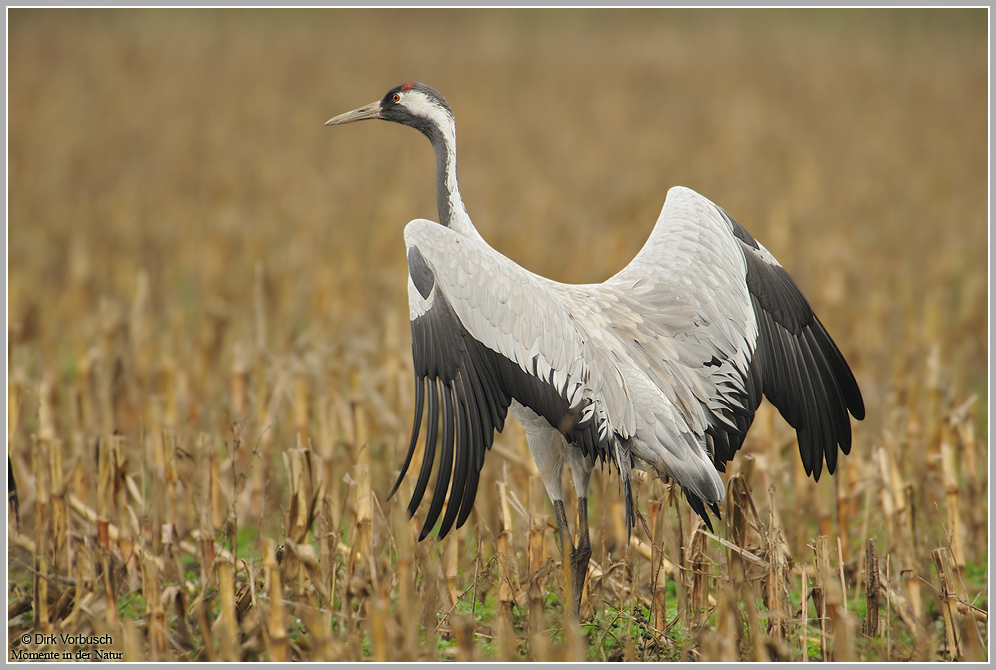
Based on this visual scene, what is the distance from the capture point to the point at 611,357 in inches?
132

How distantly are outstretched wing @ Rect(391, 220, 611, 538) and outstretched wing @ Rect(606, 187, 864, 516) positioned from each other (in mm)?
418

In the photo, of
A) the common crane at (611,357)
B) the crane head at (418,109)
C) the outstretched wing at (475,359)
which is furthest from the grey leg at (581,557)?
the crane head at (418,109)

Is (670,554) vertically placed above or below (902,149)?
below

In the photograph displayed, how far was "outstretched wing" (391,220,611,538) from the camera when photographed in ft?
10.1

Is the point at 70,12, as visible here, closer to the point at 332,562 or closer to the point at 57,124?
the point at 57,124

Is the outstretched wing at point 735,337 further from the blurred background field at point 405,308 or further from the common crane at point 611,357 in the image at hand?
the blurred background field at point 405,308

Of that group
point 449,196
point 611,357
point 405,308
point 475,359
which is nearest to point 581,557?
point 611,357

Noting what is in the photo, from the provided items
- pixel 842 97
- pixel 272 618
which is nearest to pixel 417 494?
pixel 272 618

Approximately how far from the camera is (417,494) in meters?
3.04

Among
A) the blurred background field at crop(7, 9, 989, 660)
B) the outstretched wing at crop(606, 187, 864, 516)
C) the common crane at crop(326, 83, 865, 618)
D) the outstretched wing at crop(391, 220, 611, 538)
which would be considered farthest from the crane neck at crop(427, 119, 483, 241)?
the blurred background field at crop(7, 9, 989, 660)

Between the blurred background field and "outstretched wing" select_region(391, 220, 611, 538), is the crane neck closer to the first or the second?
"outstretched wing" select_region(391, 220, 611, 538)

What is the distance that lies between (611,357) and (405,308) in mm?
4133

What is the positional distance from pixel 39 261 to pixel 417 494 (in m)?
6.73

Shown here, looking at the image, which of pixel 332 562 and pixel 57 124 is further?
pixel 57 124
